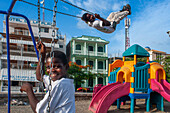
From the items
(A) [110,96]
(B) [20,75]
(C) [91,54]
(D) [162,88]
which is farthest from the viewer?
(C) [91,54]

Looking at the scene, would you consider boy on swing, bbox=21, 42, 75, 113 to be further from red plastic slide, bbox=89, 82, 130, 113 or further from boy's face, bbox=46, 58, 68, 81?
red plastic slide, bbox=89, 82, 130, 113

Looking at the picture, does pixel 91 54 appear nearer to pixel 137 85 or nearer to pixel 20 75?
pixel 20 75

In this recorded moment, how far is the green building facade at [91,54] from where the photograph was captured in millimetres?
23312

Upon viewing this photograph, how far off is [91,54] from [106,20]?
60.9ft

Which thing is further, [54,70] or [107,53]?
[107,53]

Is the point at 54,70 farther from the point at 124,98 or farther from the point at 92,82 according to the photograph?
the point at 92,82

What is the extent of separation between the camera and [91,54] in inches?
943

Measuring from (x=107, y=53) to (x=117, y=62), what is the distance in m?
16.5

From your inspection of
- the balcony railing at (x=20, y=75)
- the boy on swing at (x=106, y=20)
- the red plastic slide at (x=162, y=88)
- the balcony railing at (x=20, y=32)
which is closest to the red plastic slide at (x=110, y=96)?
the red plastic slide at (x=162, y=88)

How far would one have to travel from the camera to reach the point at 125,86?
617 cm

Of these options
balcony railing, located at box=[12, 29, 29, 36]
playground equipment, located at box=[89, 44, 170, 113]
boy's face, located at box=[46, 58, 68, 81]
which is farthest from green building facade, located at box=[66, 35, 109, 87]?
boy's face, located at box=[46, 58, 68, 81]

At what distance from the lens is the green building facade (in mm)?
23312

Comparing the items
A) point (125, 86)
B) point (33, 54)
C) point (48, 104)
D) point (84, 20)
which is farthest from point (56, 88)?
point (33, 54)

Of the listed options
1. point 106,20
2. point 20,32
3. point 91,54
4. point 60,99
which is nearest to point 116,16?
point 106,20
